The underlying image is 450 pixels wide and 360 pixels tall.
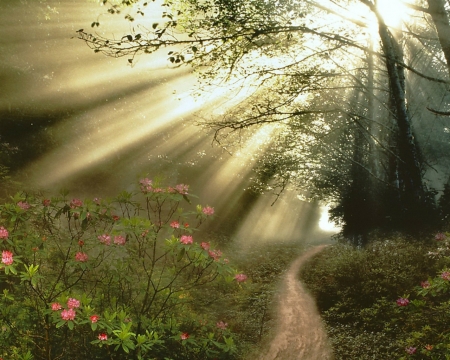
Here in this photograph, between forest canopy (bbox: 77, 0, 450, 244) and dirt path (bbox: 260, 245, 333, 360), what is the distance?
134 inches

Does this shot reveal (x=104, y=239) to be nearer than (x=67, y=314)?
No

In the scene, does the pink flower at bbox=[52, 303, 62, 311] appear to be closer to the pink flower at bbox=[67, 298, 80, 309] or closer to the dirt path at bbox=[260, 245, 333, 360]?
the pink flower at bbox=[67, 298, 80, 309]

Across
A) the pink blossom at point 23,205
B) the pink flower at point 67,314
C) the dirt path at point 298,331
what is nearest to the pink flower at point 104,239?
the pink blossom at point 23,205

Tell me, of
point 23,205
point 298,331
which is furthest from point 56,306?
point 298,331

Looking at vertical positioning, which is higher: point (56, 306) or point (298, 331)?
point (56, 306)

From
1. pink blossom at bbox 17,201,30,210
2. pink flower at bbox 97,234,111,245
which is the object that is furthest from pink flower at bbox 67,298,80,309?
pink blossom at bbox 17,201,30,210

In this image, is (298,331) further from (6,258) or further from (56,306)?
(6,258)

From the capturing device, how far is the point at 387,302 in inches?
290

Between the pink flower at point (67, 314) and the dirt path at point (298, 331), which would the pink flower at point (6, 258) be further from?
the dirt path at point (298, 331)

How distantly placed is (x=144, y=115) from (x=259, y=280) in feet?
29.4

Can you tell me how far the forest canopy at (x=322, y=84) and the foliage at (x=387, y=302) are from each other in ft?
5.65

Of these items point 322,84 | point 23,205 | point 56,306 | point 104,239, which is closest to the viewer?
point 56,306

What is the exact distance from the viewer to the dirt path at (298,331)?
644 cm

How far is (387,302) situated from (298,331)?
79.1 inches
